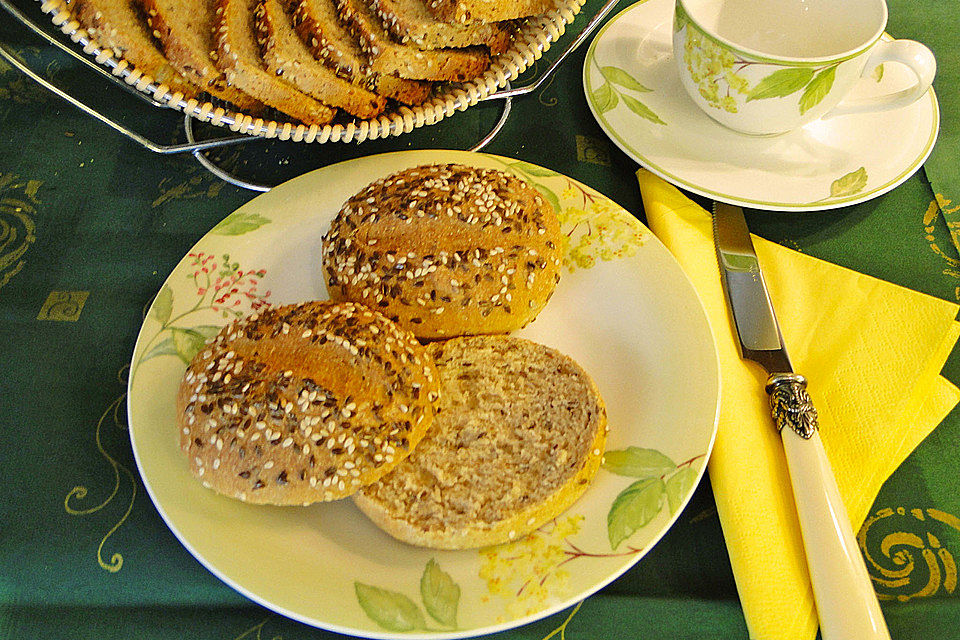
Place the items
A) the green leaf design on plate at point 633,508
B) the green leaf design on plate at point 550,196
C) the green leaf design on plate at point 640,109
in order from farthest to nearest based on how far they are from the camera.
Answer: the green leaf design on plate at point 640,109, the green leaf design on plate at point 550,196, the green leaf design on plate at point 633,508

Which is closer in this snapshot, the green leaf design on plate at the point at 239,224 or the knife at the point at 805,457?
the knife at the point at 805,457

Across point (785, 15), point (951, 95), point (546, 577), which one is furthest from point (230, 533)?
point (951, 95)

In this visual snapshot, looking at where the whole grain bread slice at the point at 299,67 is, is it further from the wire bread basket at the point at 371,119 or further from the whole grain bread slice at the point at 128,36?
the whole grain bread slice at the point at 128,36

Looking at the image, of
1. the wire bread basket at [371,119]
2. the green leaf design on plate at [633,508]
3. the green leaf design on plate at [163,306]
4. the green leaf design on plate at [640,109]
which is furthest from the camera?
the green leaf design on plate at [640,109]

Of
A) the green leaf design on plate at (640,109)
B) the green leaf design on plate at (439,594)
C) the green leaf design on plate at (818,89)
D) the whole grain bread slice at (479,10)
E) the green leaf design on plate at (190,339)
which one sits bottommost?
the green leaf design on plate at (439,594)

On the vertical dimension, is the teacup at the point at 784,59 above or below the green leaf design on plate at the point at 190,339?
above

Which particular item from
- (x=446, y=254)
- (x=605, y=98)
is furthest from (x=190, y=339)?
(x=605, y=98)

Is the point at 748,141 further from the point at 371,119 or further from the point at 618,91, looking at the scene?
the point at 371,119

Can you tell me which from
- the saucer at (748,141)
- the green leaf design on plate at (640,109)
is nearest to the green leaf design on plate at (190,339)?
the saucer at (748,141)
